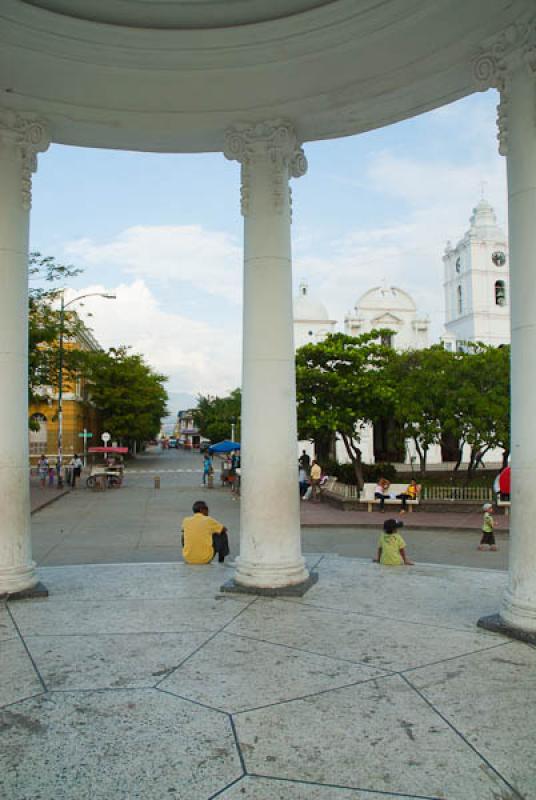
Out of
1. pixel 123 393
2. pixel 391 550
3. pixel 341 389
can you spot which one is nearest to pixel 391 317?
pixel 123 393

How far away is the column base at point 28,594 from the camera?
7.63 metres

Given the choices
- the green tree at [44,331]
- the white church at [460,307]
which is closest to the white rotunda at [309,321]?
the white church at [460,307]

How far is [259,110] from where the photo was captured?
8.41 m

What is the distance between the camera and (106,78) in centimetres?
800

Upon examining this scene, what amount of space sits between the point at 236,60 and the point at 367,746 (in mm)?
7056

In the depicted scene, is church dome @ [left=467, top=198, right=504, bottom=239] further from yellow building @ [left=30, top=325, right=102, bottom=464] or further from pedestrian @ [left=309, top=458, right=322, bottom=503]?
pedestrian @ [left=309, top=458, right=322, bottom=503]

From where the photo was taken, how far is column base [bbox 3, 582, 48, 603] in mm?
7633

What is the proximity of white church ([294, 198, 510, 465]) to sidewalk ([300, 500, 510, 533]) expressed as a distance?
3478 centimetres

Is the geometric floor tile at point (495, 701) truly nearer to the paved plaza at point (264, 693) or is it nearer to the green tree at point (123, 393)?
the paved plaza at point (264, 693)

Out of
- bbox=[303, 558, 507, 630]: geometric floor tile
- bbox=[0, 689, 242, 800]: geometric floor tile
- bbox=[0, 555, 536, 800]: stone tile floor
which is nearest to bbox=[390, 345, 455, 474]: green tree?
bbox=[303, 558, 507, 630]: geometric floor tile

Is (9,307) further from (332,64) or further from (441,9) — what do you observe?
(441,9)

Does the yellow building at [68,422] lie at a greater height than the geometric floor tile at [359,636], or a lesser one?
greater

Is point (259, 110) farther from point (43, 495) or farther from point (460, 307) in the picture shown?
point (460, 307)

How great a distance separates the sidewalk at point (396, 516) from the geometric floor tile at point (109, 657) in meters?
14.4
